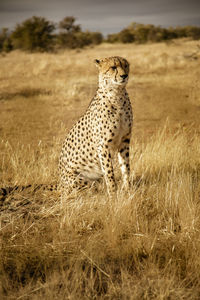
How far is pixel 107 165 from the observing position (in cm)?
250

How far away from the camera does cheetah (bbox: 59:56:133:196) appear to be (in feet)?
8.10

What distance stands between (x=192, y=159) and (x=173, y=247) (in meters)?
1.64

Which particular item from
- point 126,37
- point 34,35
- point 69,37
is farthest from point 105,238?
point 126,37

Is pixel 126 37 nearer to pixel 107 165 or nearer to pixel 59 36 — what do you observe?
pixel 59 36

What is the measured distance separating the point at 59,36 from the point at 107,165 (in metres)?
25.4

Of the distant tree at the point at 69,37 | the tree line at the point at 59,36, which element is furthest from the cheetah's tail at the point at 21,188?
the distant tree at the point at 69,37

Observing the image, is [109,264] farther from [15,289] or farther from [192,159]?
[192,159]

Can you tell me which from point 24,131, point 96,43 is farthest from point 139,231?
point 96,43

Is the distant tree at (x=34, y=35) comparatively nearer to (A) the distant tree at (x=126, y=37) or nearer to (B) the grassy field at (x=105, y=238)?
(A) the distant tree at (x=126, y=37)

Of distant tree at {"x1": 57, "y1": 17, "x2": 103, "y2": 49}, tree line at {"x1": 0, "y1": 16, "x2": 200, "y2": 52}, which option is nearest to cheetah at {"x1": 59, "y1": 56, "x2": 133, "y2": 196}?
tree line at {"x1": 0, "y1": 16, "x2": 200, "y2": 52}

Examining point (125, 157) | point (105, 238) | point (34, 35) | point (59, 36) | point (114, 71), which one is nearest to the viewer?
point (105, 238)

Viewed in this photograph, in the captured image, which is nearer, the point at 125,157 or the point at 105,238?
the point at 105,238

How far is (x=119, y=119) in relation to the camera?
8.21 ft

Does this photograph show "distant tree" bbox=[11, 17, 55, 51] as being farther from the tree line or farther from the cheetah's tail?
the cheetah's tail
